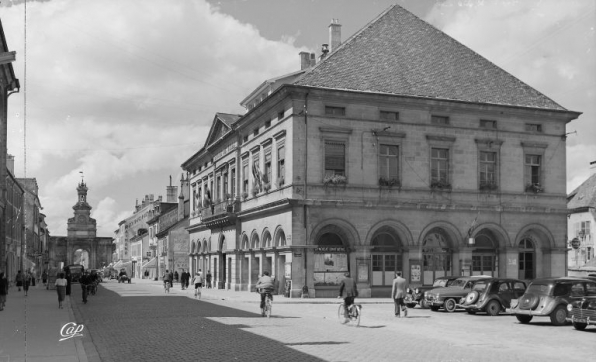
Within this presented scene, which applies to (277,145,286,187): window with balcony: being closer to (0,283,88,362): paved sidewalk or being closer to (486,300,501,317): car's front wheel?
(0,283,88,362): paved sidewalk

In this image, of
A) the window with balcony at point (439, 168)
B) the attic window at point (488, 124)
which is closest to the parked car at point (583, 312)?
the window with balcony at point (439, 168)

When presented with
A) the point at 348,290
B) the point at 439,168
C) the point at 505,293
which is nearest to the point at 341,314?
the point at 348,290

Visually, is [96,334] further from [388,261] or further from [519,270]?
[519,270]

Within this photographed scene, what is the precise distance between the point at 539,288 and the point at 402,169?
58.2ft

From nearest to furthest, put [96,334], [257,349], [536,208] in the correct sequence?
1. [257,349]
2. [96,334]
3. [536,208]

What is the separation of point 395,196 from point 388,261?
365cm

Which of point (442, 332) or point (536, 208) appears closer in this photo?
point (442, 332)

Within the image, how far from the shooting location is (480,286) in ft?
95.7

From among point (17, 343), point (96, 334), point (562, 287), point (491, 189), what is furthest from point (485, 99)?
point (17, 343)

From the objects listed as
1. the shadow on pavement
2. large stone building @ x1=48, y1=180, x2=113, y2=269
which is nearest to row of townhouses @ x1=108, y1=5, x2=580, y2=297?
the shadow on pavement

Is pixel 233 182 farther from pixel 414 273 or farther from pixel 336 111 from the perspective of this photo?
pixel 414 273

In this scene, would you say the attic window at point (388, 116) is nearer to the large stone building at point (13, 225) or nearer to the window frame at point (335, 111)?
the window frame at point (335, 111)

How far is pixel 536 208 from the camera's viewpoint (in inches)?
1752

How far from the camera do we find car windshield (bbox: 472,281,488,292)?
28.8 metres
